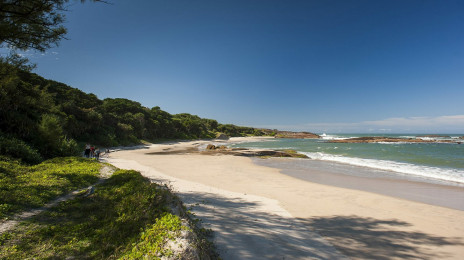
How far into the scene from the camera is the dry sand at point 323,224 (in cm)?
462

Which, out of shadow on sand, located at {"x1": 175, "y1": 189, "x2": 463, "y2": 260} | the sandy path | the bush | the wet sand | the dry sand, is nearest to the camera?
the sandy path

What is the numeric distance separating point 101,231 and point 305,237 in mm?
4851

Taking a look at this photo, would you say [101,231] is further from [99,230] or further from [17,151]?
[17,151]

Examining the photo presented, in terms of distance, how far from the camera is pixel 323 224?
20.1 feet

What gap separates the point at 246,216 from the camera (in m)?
6.29

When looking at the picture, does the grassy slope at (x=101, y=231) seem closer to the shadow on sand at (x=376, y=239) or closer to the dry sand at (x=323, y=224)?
the dry sand at (x=323, y=224)

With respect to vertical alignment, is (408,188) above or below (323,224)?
below

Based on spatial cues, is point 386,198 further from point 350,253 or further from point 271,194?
point 350,253

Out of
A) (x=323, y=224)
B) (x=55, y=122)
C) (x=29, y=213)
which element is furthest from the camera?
(x=55, y=122)

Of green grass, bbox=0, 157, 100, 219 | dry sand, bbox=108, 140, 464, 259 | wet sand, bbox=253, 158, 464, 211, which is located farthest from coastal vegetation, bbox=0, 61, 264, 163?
wet sand, bbox=253, 158, 464, 211

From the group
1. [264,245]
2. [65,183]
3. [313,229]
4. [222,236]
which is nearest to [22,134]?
[65,183]

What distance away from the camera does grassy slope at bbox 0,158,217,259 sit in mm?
3062

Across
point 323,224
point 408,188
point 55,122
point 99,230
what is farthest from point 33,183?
point 408,188

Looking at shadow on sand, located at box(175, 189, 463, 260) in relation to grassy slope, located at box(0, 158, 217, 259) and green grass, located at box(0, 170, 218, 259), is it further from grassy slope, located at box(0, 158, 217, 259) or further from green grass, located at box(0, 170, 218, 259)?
green grass, located at box(0, 170, 218, 259)
